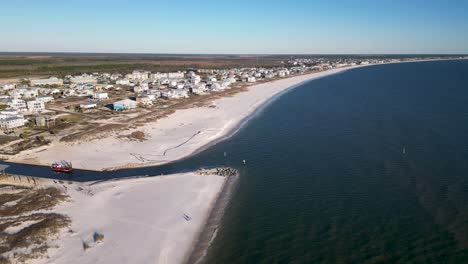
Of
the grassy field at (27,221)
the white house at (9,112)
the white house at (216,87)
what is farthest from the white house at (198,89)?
the grassy field at (27,221)

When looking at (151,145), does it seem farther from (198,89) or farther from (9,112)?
(198,89)

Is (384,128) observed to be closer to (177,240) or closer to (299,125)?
(299,125)

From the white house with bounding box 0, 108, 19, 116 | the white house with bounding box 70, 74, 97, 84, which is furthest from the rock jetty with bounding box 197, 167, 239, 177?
the white house with bounding box 70, 74, 97, 84

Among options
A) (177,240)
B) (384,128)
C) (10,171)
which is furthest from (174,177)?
(384,128)

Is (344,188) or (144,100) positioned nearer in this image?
(344,188)

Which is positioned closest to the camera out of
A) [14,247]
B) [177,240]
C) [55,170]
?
[14,247]

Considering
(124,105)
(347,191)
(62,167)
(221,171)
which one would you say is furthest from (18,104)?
(347,191)
